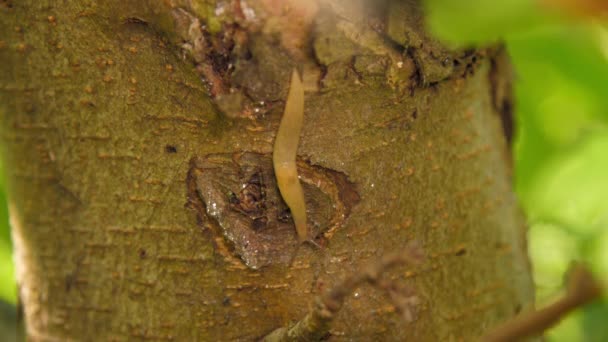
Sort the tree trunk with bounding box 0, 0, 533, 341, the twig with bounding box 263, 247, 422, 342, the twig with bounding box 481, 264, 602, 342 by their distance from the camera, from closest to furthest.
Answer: the twig with bounding box 481, 264, 602, 342 → the twig with bounding box 263, 247, 422, 342 → the tree trunk with bounding box 0, 0, 533, 341

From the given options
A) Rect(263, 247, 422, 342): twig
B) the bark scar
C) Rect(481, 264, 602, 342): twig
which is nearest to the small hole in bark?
the bark scar

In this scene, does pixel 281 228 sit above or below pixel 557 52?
below

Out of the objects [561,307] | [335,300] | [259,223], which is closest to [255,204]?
[259,223]

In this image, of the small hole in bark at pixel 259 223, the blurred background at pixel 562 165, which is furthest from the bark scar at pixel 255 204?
the blurred background at pixel 562 165

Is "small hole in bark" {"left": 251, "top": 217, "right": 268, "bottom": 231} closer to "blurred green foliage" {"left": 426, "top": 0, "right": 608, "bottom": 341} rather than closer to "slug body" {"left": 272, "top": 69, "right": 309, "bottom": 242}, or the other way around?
"slug body" {"left": 272, "top": 69, "right": 309, "bottom": 242}

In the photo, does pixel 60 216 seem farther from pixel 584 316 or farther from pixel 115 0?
pixel 584 316

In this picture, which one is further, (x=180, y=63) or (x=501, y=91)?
(x=501, y=91)

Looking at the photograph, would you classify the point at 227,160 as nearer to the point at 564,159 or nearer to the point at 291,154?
the point at 291,154

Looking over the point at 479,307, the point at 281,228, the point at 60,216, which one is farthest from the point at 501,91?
the point at 60,216
